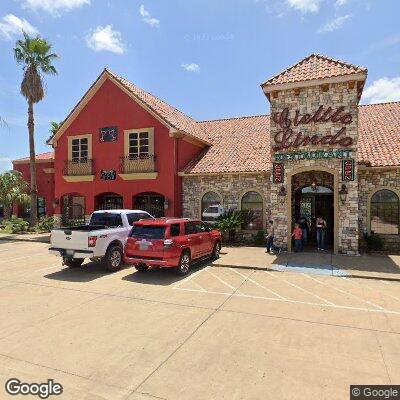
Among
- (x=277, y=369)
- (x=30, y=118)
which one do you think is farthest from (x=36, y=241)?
(x=277, y=369)

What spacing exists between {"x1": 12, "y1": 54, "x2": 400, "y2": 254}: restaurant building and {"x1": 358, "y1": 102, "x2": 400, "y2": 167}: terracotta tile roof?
0.05 meters

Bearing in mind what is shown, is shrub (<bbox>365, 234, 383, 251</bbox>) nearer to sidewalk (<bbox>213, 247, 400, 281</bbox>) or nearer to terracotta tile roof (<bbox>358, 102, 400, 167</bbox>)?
sidewalk (<bbox>213, 247, 400, 281</bbox>)

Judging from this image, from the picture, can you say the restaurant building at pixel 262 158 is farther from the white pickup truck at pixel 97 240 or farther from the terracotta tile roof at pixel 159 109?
the white pickup truck at pixel 97 240

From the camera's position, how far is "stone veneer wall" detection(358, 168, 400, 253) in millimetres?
14875

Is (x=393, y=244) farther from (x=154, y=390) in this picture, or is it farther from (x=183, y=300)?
(x=154, y=390)

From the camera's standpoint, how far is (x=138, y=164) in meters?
19.2

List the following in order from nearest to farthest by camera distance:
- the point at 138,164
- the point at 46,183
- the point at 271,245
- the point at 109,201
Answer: the point at 271,245, the point at 138,164, the point at 109,201, the point at 46,183

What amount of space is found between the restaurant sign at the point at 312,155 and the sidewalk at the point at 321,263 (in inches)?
172

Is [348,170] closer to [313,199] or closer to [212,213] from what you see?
[313,199]

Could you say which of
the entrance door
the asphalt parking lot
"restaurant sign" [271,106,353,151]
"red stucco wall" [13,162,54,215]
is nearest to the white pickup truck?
the asphalt parking lot

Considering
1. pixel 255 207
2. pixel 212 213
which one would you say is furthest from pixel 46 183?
pixel 255 207

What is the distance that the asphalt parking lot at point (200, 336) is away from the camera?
466 cm

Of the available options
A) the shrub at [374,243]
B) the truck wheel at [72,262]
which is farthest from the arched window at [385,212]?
the truck wheel at [72,262]

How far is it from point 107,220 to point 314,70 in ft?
38.0
